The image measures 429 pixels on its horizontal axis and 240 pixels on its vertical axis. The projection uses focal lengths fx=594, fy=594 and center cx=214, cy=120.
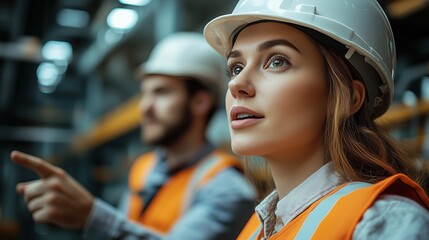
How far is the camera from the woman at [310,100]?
1.37 m

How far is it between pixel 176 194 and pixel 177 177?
12 cm

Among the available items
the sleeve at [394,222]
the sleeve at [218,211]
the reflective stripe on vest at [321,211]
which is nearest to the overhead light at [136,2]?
the sleeve at [218,211]

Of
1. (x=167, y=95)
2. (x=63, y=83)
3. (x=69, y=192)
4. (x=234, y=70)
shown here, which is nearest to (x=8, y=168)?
(x=63, y=83)

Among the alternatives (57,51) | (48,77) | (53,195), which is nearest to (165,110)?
(53,195)

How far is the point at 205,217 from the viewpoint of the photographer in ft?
8.50

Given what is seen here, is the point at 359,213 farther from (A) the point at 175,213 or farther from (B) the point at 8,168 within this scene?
(B) the point at 8,168

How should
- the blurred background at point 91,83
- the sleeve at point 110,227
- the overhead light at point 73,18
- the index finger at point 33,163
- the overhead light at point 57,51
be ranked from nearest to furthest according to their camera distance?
the index finger at point 33,163, the sleeve at point 110,227, the blurred background at point 91,83, the overhead light at point 73,18, the overhead light at point 57,51

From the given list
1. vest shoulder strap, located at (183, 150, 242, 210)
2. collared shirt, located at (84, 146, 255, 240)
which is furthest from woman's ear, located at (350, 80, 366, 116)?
vest shoulder strap, located at (183, 150, 242, 210)

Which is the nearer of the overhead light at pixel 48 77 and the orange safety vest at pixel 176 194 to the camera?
the orange safety vest at pixel 176 194

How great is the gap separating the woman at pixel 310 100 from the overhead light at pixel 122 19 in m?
5.85

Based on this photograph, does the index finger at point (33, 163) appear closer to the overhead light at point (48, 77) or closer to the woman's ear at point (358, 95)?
the woman's ear at point (358, 95)

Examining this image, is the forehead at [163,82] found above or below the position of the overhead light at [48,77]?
above

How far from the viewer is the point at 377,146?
1.41 m

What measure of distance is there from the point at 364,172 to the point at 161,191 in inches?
66.9
